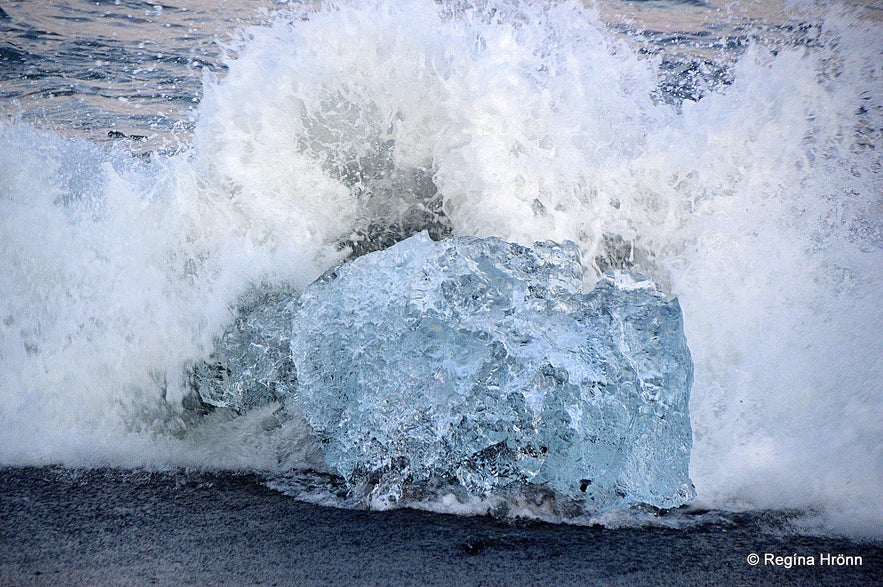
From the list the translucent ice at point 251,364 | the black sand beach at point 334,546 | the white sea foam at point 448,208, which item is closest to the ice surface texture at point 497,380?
the black sand beach at point 334,546

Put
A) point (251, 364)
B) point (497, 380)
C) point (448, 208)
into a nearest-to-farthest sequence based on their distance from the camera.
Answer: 1. point (497, 380)
2. point (251, 364)
3. point (448, 208)

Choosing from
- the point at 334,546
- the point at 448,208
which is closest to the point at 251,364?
the point at 334,546

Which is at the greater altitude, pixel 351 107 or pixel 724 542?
pixel 351 107

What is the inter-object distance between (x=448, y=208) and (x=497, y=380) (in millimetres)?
1037

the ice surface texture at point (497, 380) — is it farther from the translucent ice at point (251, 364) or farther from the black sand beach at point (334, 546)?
the translucent ice at point (251, 364)

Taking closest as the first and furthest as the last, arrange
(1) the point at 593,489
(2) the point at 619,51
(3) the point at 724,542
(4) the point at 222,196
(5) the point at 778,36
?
(3) the point at 724,542
(1) the point at 593,489
(4) the point at 222,196
(2) the point at 619,51
(5) the point at 778,36

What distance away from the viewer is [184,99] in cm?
577

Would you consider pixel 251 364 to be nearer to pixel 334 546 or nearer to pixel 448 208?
pixel 334 546

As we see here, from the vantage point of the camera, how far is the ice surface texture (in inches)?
83.6

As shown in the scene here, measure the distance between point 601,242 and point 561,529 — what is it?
4.13 ft

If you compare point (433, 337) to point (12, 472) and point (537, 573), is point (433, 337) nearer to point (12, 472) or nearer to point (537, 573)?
point (537, 573)

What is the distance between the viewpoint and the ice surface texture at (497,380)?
212 centimetres

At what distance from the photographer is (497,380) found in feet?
7.06

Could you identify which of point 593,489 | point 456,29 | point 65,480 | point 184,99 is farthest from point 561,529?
point 184,99
